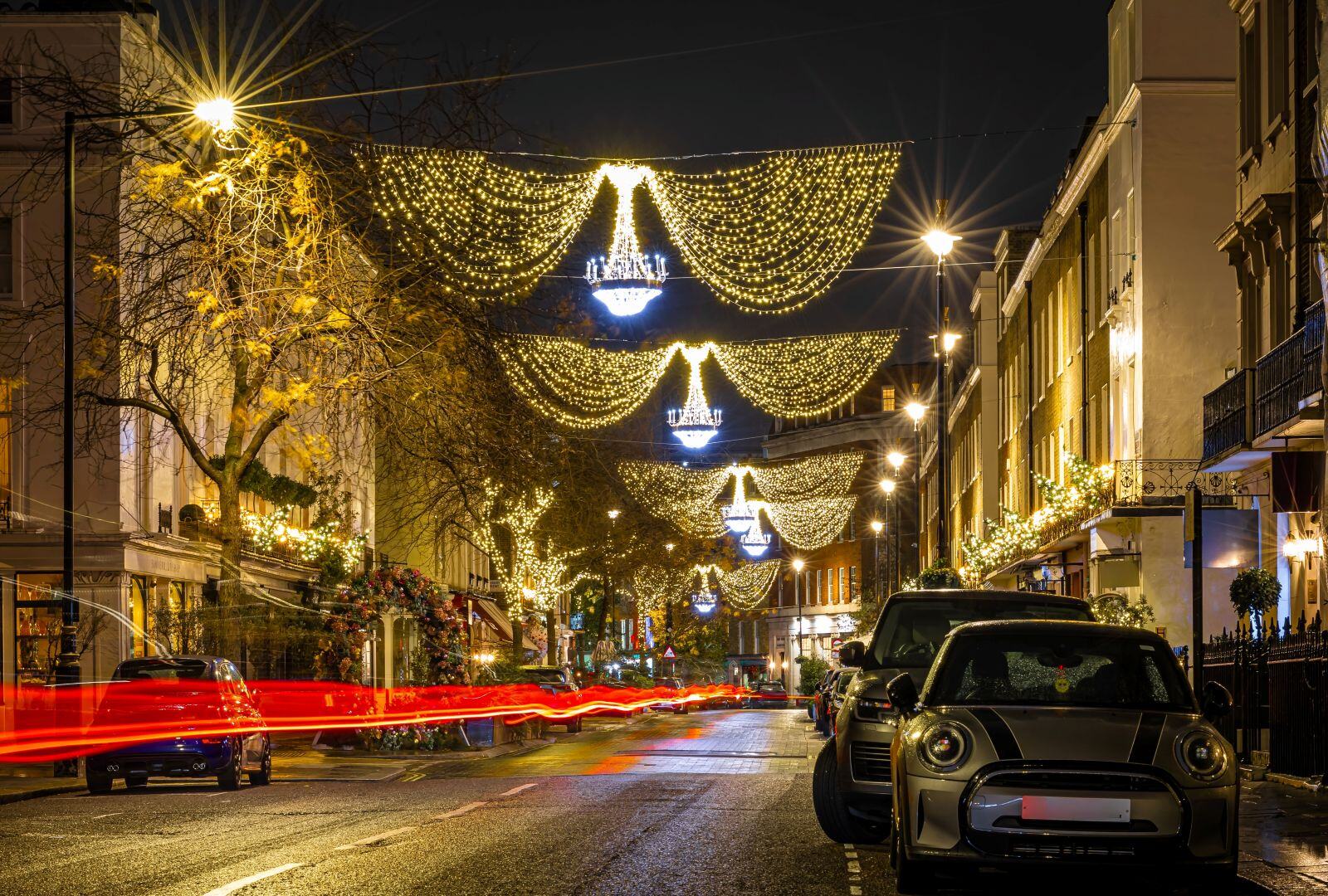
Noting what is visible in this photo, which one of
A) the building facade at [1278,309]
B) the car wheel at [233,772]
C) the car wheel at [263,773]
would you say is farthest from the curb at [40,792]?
the building facade at [1278,309]

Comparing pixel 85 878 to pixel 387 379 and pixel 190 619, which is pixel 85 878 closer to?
pixel 387 379

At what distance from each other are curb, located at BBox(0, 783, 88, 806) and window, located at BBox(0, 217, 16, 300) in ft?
46.2

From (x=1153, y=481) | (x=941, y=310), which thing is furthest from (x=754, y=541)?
(x=1153, y=481)

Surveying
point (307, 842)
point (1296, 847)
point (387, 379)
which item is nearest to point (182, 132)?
point (387, 379)

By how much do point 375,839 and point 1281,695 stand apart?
9573mm

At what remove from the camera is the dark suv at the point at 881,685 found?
13.2m

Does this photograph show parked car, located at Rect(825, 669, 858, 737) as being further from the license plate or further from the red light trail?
the license plate

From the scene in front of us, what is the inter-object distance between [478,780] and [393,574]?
10334mm

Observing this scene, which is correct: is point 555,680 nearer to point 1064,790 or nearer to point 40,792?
point 40,792

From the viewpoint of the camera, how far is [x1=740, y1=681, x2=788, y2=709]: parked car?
3674 inches

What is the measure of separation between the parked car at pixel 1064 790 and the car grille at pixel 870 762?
2.55 meters

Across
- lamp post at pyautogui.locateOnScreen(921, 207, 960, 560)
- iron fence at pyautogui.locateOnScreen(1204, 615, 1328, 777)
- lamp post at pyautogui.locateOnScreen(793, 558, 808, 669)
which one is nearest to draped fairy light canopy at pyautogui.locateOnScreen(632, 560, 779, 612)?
lamp post at pyautogui.locateOnScreen(793, 558, 808, 669)

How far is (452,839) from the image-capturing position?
14.1 m

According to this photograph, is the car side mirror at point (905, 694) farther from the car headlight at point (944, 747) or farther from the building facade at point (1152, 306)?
the building facade at point (1152, 306)
